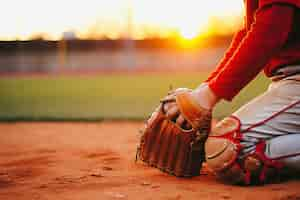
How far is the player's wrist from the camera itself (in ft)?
7.41

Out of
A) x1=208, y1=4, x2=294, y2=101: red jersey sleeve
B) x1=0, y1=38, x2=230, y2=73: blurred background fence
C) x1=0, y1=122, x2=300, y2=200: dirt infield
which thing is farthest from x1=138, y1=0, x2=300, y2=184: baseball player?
x1=0, y1=38, x2=230, y2=73: blurred background fence

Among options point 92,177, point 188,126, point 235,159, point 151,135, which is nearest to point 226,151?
point 235,159

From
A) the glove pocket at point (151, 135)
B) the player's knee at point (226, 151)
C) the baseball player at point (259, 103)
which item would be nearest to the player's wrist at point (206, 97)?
the baseball player at point (259, 103)

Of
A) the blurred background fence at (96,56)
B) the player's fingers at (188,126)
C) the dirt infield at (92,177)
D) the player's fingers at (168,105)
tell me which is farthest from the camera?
the blurred background fence at (96,56)

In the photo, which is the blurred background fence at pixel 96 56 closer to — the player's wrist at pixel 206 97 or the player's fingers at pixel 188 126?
the player's fingers at pixel 188 126

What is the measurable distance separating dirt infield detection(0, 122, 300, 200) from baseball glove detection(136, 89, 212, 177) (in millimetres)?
69

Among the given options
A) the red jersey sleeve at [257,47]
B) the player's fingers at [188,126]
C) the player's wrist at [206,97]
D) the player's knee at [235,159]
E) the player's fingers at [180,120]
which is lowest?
the player's knee at [235,159]

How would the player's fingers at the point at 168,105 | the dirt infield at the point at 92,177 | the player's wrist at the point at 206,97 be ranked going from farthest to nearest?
1. the player's fingers at the point at 168,105
2. the player's wrist at the point at 206,97
3. the dirt infield at the point at 92,177

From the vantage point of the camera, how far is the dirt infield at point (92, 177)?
2.09 m

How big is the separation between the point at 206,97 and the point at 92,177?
72 cm

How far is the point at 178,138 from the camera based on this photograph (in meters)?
2.43

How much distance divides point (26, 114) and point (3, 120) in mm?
566

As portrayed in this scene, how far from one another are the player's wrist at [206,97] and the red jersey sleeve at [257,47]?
0.15 feet

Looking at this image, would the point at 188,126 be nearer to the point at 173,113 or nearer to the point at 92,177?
the point at 173,113
